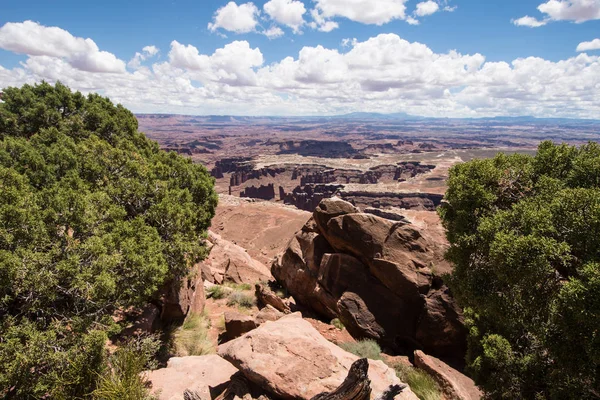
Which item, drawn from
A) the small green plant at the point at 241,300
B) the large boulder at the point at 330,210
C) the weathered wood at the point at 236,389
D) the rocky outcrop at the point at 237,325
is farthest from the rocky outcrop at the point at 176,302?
the large boulder at the point at 330,210

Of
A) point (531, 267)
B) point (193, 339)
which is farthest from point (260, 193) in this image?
point (531, 267)

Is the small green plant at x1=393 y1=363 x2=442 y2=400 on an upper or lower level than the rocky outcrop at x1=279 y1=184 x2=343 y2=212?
upper

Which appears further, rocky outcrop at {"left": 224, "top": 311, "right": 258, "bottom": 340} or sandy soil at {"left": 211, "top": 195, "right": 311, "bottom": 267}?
sandy soil at {"left": 211, "top": 195, "right": 311, "bottom": 267}

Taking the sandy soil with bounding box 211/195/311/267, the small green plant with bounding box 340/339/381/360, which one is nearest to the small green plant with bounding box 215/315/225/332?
the small green plant with bounding box 340/339/381/360

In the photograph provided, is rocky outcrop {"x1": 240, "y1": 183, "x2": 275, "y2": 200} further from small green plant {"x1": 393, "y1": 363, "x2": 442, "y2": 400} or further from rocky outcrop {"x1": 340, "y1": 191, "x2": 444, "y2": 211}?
small green plant {"x1": 393, "y1": 363, "x2": 442, "y2": 400}

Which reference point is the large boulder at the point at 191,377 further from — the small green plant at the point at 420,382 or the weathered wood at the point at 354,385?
the small green plant at the point at 420,382

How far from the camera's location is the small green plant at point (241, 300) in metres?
20.4

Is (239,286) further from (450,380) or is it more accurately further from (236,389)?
(236,389)

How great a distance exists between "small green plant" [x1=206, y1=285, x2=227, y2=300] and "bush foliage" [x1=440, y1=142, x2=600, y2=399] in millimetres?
14768

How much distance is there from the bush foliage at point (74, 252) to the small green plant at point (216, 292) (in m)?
6.02

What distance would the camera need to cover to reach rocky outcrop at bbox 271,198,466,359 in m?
17.0

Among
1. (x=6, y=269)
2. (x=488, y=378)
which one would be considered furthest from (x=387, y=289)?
(x=6, y=269)

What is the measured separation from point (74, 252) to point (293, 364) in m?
7.38

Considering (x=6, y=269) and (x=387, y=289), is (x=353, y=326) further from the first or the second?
(x=6, y=269)
